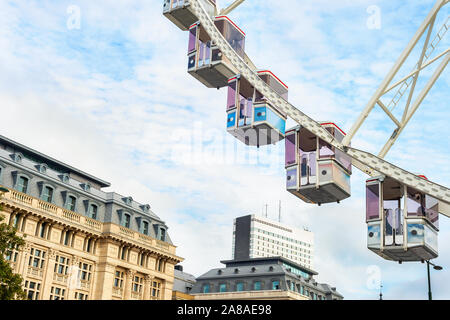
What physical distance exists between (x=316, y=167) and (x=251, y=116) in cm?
309

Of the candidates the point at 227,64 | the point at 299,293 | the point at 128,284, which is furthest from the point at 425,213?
the point at 299,293

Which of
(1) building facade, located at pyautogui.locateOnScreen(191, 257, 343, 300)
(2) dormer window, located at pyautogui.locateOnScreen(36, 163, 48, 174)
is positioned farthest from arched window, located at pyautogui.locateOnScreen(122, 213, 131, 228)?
(1) building facade, located at pyautogui.locateOnScreen(191, 257, 343, 300)

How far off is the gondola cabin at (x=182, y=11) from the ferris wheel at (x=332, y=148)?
1335mm

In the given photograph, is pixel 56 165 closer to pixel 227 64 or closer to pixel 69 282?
pixel 69 282

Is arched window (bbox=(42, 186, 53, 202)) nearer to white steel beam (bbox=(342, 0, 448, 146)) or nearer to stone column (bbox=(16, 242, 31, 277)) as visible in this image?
stone column (bbox=(16, 242, 31, 277))

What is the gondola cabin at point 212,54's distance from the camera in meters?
24.1

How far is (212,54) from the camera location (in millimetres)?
24344

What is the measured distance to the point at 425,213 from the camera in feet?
69.0

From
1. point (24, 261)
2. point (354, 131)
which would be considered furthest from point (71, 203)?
point (354, 131)

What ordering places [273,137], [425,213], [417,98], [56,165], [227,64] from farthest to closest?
[56,165] < [417,98] < [227,64] < [273,137] < [425,213]

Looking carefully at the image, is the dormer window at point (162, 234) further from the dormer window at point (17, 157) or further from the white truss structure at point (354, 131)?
the white truss structure at point (354, 131)

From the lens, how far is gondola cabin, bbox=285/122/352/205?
2133 cm
